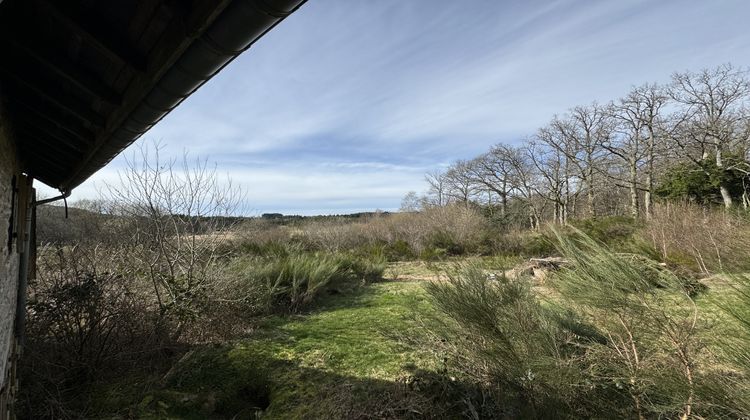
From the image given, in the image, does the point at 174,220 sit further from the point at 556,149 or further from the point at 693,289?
the point at 556,149

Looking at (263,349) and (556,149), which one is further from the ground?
(556,149)

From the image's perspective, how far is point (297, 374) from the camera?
4086 mm

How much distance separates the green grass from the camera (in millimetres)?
3412

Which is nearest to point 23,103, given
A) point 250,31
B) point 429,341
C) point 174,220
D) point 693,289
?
point 250,31

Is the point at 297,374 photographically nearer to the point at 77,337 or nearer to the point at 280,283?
the point at 77,337

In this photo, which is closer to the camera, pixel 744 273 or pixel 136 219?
pixel 744 273

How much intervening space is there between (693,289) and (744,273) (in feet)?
2.82

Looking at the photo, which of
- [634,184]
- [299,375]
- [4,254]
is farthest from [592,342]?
[634,184]

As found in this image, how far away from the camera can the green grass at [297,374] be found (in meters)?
3.41

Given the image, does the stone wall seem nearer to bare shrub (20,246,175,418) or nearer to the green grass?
bare shrub (20,246,175,418)

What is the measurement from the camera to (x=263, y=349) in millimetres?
4812

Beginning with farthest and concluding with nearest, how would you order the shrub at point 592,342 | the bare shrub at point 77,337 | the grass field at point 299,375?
the bare shrub at point 77,337, the grass field at point 299,375, the shrub at point 592,342

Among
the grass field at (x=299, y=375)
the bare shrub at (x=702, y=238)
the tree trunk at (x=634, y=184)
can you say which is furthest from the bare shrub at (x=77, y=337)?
the tree trunk at (x=634, y=184)

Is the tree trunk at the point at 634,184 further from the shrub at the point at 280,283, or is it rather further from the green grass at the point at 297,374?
the green grass at the point at 297,374
